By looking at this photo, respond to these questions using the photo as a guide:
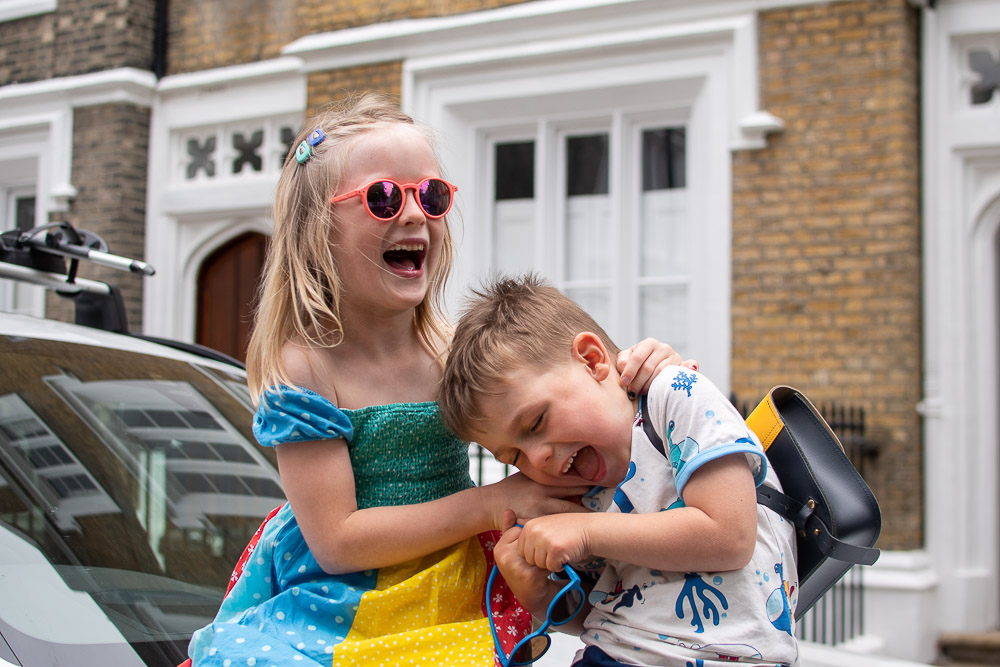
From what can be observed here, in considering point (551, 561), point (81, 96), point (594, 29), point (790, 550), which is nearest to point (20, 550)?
point (551, 561)

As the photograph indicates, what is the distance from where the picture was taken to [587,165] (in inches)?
326

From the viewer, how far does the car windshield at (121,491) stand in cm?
195

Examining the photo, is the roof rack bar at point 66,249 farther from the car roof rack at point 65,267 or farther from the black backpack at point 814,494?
the black backpack at point 814,494

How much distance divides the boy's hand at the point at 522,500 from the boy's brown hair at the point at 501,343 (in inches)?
4.5

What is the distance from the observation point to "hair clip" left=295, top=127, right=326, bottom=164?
1845 millimetres

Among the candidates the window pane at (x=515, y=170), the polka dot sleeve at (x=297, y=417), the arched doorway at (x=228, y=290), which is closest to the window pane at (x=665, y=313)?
the window pane at (x=515, y=170)

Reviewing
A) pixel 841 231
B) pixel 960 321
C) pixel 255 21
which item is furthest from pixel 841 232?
pixel 255 21

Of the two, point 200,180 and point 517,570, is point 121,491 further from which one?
point 200,180

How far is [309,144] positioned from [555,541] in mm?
877

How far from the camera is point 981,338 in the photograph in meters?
6.95

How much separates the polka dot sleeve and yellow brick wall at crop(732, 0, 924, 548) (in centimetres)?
575

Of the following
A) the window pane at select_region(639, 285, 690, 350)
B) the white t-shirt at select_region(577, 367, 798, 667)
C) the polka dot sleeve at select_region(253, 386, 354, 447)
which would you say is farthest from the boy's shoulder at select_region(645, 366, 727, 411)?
the window pane at select_region(639, 285, 690, 350)

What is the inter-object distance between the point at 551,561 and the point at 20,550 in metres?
1.15

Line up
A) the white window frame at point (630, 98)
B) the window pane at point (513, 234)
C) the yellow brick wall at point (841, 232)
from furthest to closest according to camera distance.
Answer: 1. the window pane at point (513, 234)
2. the white window frame at point (630, 98)
3. the yellow brick wall at point (841, 232)
